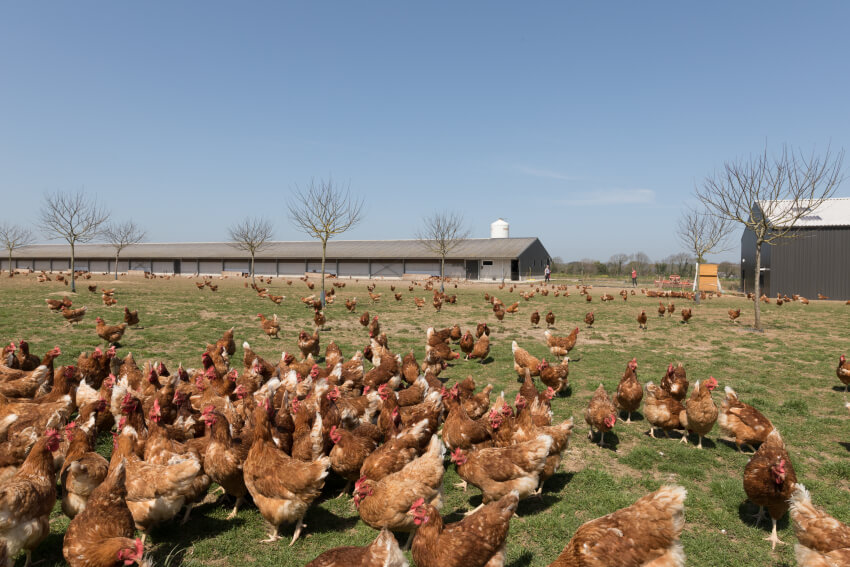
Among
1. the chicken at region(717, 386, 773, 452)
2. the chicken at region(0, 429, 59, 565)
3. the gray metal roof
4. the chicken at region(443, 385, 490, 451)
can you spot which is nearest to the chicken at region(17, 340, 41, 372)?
the chicken at region(0, 429, 59, 565)

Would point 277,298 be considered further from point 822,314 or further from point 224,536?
point 822,314

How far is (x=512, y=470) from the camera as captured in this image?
5.14 meters

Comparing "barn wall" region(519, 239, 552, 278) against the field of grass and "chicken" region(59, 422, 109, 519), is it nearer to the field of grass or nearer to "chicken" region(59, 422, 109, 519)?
the field of grass

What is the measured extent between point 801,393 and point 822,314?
2019 centimetres

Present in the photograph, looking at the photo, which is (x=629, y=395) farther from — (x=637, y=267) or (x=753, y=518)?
(x=637, y=267)

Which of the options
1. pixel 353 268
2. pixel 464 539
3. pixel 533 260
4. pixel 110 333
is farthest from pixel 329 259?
pixel 464 539

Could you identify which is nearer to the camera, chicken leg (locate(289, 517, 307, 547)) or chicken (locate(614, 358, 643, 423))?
chicken leg (locate(289, 517, 307, 547))

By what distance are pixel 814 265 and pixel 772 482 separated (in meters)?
40.8

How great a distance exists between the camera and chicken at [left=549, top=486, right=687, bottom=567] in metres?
3.65

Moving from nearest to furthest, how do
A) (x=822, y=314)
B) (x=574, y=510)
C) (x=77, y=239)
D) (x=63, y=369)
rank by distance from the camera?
(x=574, y=510) → (x=63, y=369) → (x=822, y=314) → (x=77, y=239)

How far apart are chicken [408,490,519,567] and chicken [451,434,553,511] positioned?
3.79 feet

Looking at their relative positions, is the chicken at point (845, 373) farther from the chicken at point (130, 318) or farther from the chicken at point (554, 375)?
the chicken at point (130, 318)

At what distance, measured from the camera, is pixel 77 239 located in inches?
1312

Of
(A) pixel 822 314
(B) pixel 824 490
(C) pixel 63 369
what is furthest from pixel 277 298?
(A) pixel 822 314
